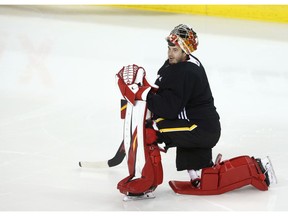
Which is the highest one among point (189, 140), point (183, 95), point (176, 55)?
point (176, 55)

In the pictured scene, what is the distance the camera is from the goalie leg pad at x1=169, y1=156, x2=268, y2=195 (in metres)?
2.80

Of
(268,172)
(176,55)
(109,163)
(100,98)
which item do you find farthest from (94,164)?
(100,98)

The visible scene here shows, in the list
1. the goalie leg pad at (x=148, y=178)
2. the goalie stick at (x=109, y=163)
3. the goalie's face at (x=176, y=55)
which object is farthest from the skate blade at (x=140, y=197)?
the goalie's face at (x=176, y=55)

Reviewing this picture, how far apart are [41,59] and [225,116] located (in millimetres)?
1682

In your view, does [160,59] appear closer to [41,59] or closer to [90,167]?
[41,59]

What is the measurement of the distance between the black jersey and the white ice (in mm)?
340

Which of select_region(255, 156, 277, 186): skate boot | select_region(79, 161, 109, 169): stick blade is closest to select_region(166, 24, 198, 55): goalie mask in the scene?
select_region(255, 156, 277, 186): skate boot

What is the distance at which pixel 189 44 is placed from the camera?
2.78 m

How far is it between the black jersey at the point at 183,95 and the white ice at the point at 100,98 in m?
0.34

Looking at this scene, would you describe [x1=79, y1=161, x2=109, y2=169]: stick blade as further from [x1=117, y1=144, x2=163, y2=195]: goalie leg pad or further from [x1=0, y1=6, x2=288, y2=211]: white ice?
[x1=117, y1=144, x2=163, y2=195]: goalie leg pad

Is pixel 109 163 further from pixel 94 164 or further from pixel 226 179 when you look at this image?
pixel 226 179

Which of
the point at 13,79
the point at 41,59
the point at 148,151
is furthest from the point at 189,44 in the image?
the point at 41,59

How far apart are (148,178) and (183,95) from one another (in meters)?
0.36

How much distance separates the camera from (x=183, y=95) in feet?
8.83
